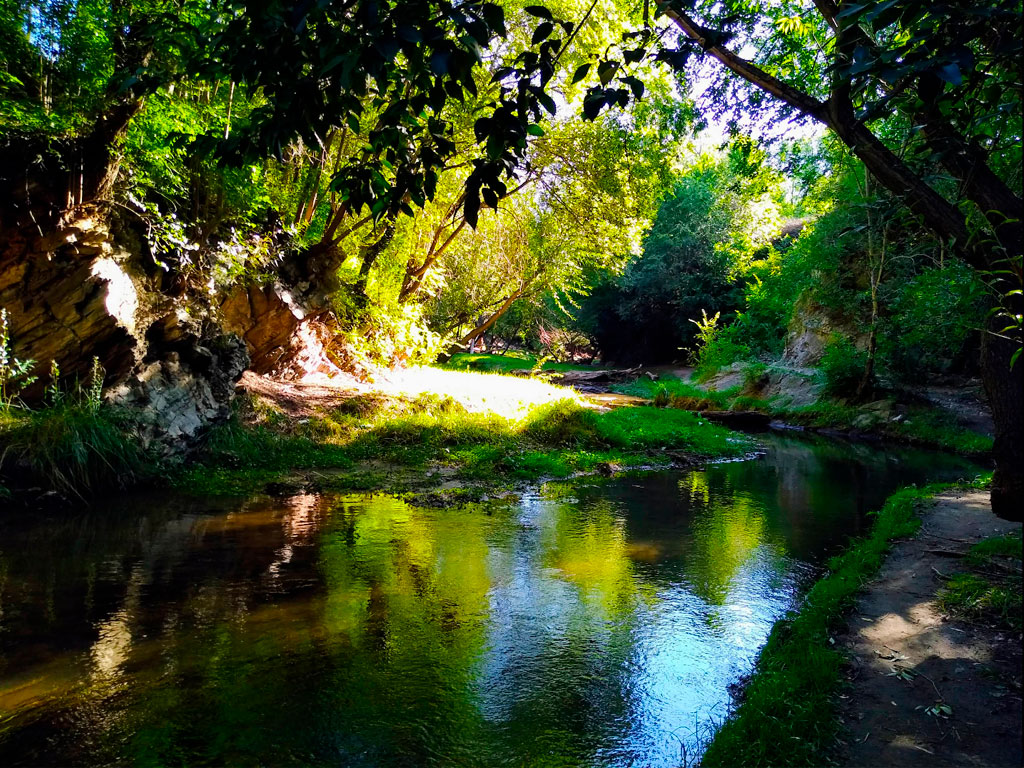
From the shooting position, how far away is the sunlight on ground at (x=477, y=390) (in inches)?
587

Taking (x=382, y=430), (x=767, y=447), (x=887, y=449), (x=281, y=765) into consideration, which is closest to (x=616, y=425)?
(x=767, y=447)

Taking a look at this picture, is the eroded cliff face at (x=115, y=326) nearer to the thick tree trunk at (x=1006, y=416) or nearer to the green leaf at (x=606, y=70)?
the green leaf at (x=606, y=70)

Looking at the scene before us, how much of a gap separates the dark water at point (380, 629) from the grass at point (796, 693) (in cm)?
31

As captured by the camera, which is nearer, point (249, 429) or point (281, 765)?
point (281, 765)

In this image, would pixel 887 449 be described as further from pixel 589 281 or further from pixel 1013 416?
pixel 589 281

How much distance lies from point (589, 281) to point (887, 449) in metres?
25.1

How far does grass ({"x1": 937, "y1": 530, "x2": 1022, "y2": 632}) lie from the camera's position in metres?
4.64

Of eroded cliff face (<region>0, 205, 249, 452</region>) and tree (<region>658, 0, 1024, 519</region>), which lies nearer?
tree (<region>658, 0, 1024, 519</region>)

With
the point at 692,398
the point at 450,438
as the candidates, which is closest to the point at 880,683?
the point at 450,438

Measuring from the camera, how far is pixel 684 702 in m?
4.20

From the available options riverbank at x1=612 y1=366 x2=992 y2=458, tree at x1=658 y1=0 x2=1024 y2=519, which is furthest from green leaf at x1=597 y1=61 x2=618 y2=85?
riverbank at x1=612 y1=366 x2=992 y2=458

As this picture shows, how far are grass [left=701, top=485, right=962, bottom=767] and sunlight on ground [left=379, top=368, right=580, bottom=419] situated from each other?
9699 mm

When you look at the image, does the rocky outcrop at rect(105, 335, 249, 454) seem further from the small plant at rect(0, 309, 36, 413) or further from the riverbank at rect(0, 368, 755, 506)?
the small plant at rect(0, 309, 36, 413)

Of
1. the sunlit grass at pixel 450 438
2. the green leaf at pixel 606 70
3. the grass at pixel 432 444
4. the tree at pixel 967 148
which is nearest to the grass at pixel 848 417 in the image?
the sunlit grass at pixel 450 438
